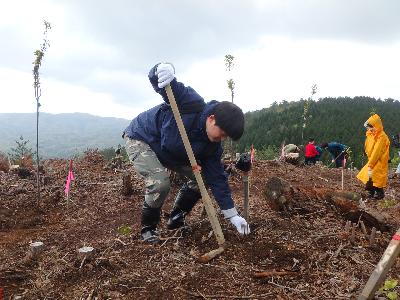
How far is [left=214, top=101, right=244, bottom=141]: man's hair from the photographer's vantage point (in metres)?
3.45

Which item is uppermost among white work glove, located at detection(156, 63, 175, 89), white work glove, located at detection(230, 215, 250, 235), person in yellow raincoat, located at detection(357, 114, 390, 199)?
white work glove, located at detection(156, 63, 175, 89)

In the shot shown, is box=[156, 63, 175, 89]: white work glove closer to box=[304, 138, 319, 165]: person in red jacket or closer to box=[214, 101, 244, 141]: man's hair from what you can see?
box=[214, 101, 244, 141]: man's hair

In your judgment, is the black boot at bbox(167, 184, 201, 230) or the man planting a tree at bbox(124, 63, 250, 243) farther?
the black boot at bbox(167, 184, 201, 230)

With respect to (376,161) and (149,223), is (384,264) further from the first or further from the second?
(376,161)

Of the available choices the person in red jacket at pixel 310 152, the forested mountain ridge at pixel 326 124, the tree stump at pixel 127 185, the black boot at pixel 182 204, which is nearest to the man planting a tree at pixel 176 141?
the black boot at pixel 182 204

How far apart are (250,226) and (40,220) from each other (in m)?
3.54

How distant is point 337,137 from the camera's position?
159 ft

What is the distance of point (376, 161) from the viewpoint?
7.32 meters

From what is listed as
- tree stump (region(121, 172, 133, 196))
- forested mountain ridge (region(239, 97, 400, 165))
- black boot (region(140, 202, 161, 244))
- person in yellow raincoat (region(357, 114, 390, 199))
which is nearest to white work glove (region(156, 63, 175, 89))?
black boot (region(140, 202, 161, 244))

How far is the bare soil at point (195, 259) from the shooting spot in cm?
305

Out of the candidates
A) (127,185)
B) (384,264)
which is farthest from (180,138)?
(127,185)

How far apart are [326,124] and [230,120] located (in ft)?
178

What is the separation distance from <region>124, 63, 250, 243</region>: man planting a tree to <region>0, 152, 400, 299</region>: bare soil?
363 mm

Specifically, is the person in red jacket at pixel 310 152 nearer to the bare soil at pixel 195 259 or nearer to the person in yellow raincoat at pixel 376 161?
the person in yellow raincoat at pixel 376 161
